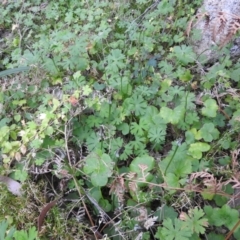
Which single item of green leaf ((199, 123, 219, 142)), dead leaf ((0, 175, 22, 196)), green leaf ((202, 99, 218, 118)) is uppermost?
dead leaf ((0, 175, 22, 196))

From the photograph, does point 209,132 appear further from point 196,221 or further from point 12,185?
point 12,185

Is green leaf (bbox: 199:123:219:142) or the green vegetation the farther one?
green leaf (bbox: 199:123:219:142)

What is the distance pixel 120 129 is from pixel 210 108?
603 millimetres

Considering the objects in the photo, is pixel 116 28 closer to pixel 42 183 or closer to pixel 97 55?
pixel 97 55

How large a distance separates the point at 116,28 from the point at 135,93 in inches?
36.2

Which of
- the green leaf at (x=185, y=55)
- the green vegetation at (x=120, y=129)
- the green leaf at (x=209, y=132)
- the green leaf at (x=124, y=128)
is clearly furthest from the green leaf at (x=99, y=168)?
the green leaf at (x=185, y=55)

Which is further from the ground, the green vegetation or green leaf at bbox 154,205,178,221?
the green vegetation

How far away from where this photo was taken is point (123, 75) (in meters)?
2.53

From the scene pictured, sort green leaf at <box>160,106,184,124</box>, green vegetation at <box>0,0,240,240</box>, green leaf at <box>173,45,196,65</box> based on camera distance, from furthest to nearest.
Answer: green leaf at <box>173,45,196,65</box>, green leaf at <box>160,106,184,124</box>, green vegetation at <box>0,0,240,240</box>

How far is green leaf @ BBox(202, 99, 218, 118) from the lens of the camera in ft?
7.09

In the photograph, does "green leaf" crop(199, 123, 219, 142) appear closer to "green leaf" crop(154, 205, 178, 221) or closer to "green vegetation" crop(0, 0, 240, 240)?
"green vegetation" crop(0, 0, 240, 240)

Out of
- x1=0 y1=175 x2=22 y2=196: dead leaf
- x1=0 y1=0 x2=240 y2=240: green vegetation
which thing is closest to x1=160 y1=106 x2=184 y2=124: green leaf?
x1=0 y1=0 x2=240 y2=240: green vegetation

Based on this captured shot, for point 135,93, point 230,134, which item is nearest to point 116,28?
point 135,93

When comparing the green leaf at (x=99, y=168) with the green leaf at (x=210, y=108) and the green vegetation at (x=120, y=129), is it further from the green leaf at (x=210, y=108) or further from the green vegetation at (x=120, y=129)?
the green leaf at (x=210, y=108)
